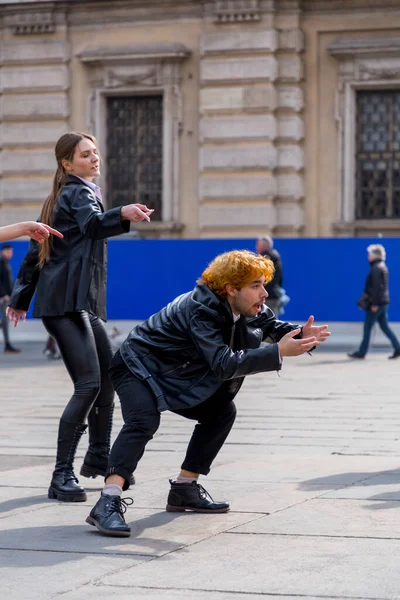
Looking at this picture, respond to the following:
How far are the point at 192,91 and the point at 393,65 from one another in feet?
11.6

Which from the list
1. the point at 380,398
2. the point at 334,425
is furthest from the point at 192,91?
the point at 334,425

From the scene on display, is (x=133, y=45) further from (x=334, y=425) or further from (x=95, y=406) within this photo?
(x=95, y=406)

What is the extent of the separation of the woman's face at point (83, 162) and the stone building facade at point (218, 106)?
623 inches

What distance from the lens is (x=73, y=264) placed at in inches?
255

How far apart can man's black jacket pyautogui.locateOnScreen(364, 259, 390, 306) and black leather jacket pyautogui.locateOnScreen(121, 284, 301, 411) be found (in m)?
12.0

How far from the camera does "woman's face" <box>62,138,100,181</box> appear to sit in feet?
21.8

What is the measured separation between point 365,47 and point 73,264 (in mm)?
16737

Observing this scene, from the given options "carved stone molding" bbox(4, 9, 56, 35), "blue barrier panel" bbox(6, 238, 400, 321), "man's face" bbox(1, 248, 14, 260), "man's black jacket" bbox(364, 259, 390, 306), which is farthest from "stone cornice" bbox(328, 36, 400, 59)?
"man's face" bbox(1, 248, 14, 260)

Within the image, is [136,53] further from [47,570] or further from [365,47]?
[47,570]

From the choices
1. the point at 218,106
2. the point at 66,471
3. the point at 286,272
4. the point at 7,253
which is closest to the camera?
the point at 66,471

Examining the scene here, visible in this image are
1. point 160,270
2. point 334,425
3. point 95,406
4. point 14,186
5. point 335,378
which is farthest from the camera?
point 14,186

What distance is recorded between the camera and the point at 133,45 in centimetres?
2361

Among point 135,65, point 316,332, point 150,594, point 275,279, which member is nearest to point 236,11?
point 135,65

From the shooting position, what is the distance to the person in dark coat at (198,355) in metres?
5.46
